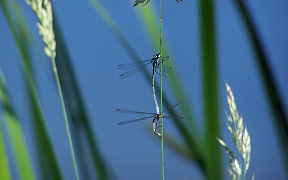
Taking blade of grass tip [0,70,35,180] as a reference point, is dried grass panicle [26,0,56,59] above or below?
above

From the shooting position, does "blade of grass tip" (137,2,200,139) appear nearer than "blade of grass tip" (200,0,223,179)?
No

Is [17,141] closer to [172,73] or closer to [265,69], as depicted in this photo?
[172,73]

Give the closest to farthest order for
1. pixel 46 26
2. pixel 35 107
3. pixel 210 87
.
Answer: pixel 46 26, pixel 210 87, pixel 35 107

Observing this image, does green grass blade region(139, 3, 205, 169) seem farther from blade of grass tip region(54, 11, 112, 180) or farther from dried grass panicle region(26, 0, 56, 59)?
dried grass panicle region(26, 0, 56, 59)

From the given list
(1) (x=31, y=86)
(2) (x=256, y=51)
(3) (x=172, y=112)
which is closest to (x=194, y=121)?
(3) (x=172, y=112)

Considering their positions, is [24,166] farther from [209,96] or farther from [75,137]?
[209,96]

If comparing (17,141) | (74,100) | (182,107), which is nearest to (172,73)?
(182,107)

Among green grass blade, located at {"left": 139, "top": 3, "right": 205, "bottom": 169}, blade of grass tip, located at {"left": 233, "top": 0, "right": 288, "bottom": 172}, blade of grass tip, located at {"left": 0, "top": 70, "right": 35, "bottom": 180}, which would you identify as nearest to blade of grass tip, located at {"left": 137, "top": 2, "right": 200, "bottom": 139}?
green grass blade, located at {"left": 139, "top": 3, "right": 205, "bottom": 169}
